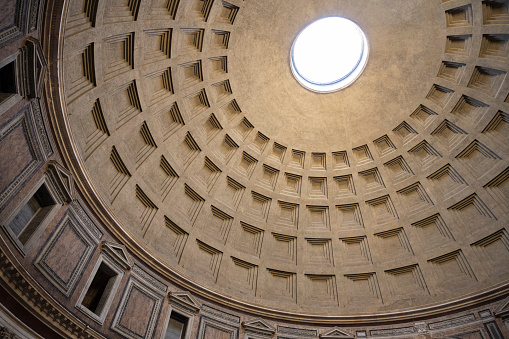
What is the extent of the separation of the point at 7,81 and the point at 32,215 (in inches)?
156

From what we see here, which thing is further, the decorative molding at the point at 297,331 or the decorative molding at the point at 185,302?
the decorative molding at the point at 297,331

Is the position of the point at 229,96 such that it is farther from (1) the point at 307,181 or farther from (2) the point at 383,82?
(2) the point at 383,82

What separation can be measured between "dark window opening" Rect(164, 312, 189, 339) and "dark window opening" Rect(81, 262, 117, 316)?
3013 millimetres

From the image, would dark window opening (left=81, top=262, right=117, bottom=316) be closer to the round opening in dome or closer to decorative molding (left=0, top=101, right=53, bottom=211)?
decorative molding (left=0, top=101, right=53, bottom=211)

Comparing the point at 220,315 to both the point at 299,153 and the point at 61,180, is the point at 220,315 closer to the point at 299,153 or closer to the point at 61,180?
the point at 61,180

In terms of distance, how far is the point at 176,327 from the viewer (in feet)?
46.9

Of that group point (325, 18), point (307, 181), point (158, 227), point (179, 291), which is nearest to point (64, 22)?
point (158, 227)

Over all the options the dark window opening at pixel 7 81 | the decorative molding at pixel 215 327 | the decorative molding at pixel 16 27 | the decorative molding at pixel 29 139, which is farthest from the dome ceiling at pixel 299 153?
the decorative molding at pixel 16 27

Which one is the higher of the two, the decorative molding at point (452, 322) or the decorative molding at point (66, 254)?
the decorative molding at point (452, 322)

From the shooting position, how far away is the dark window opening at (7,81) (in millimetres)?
9328

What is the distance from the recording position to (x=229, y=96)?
63.4 feet

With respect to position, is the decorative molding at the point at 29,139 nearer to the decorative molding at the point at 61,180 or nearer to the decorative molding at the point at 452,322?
the decorative molding at the point at 61,180

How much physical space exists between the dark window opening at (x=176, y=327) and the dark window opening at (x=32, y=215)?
6446 millimetres

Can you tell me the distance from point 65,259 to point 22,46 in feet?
20.7
